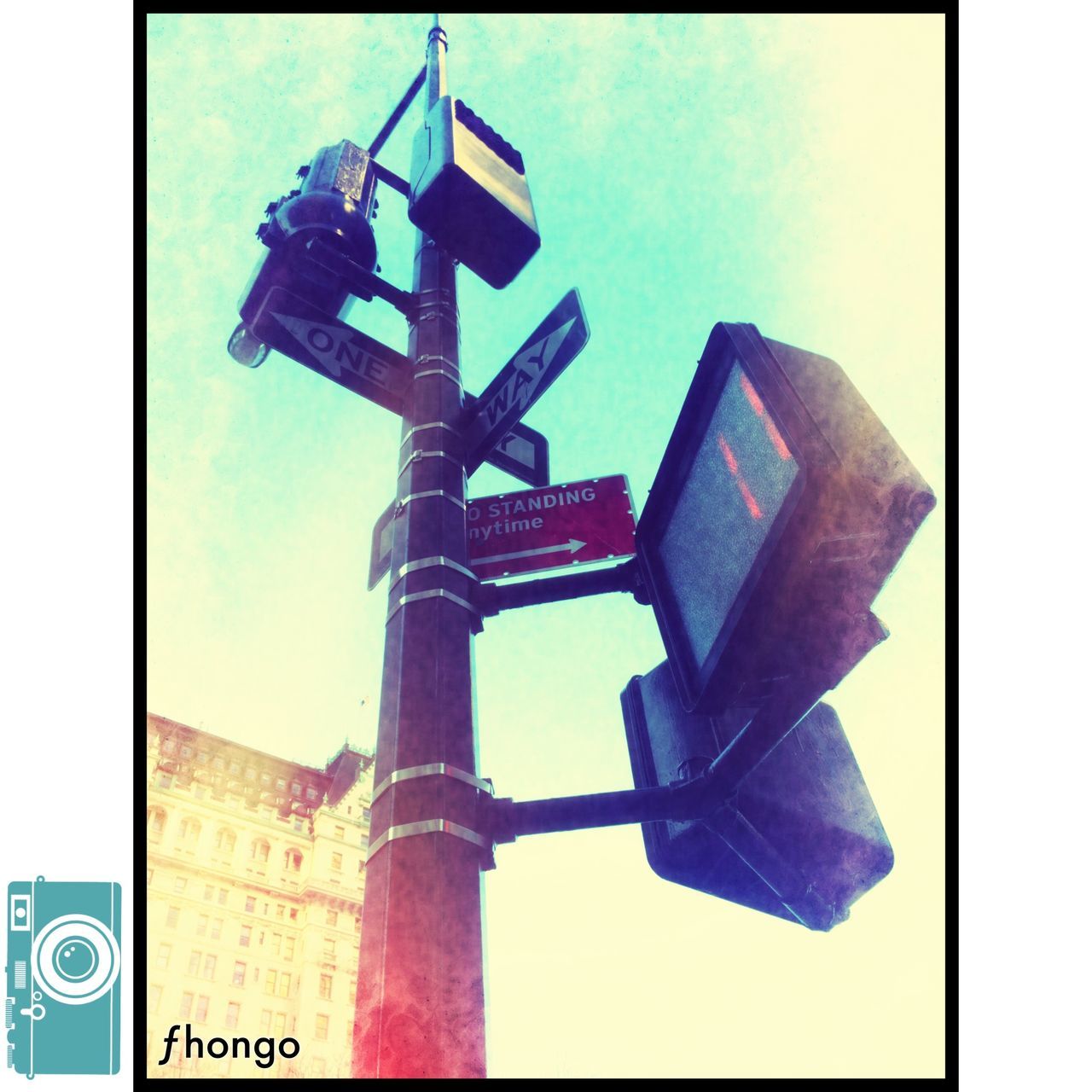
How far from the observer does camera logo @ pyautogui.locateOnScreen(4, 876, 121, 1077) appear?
88.0 inches

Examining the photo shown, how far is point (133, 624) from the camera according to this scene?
276 centimetres

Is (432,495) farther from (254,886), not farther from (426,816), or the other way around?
(254,886)

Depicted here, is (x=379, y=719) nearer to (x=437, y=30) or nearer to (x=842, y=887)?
(x=842, y=887)

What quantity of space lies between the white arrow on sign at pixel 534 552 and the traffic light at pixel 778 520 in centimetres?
73

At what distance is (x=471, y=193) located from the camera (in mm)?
3637

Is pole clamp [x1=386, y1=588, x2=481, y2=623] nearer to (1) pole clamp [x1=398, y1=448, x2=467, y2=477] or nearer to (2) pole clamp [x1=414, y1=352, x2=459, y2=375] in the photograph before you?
(1) pole clamp [x1=398, y1=448, x2=467, y2=477]

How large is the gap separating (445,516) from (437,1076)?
1694 mm

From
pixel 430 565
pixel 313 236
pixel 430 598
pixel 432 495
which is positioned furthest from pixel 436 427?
pixel 313 236

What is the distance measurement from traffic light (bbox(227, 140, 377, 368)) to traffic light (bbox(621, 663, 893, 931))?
2.31 m

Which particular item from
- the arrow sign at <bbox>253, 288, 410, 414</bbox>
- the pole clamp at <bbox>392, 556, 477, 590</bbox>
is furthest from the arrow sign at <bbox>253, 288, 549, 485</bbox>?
the pole clamp at <bbox>392, 556, 477, 590</bbox>

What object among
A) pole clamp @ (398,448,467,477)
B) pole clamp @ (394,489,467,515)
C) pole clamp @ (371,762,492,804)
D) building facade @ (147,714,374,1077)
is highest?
pole clamp @ (398,448,467,477)

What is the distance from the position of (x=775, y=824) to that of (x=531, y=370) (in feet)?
5.73

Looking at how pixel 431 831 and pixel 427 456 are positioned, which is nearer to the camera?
pixel 431 831

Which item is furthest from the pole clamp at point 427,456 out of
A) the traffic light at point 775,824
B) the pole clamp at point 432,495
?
the traffic light at point 775,824
